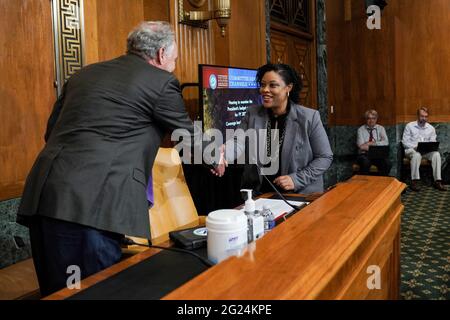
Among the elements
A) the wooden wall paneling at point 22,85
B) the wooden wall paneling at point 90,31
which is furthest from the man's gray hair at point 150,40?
the wooden wall paneling at point 90,31

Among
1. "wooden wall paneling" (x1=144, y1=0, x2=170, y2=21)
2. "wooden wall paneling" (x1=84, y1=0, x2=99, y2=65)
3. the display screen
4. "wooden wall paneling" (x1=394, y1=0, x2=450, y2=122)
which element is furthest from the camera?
"wooden wall paneling" (x1=394, y1=0, x2=450, y2=122)

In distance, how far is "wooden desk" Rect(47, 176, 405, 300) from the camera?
908 millimetres

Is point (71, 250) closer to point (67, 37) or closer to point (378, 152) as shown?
point (67, 37)

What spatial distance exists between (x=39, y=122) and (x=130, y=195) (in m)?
1.63

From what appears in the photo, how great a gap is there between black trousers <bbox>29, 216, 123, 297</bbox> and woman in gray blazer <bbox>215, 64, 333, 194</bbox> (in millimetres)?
1010

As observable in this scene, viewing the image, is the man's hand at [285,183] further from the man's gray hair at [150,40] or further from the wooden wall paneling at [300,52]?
the wooden wall paneling at [300,52]

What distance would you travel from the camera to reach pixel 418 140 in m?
7.68

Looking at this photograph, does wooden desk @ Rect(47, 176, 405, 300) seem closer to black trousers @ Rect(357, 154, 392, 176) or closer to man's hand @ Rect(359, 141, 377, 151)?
black trousers @ Rect(357, 154, 392, 176)

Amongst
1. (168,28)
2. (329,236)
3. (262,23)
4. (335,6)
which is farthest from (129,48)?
(335,6)

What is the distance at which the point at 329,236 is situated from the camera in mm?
1211

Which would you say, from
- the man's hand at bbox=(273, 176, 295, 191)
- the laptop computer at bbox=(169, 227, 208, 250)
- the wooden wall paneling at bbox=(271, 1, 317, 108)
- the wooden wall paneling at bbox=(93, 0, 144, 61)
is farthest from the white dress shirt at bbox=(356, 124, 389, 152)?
the laptop computer at bbox=(169, 227, 208, 250)

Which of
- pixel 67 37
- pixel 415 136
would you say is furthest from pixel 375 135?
pixel 67 37

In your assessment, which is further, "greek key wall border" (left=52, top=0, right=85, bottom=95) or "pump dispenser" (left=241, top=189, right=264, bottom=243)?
"greek key wall border" (left=52, top=0, right=85, bottom=95)
